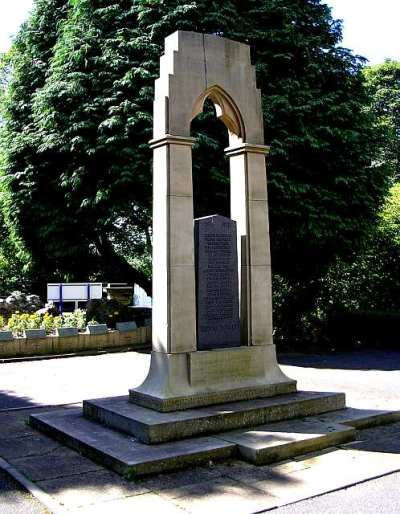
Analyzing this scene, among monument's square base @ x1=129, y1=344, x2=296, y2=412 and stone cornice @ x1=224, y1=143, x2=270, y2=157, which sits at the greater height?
stone cornice @ x1=224, y1=143, x2=270, y2=157

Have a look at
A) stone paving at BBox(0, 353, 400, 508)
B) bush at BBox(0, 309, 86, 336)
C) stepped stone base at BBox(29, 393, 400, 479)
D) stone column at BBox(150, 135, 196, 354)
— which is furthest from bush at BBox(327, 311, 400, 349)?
stone column at BBox(150, 135, 196, 354)

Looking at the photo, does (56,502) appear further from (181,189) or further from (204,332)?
(181,189)

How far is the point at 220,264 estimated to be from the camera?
808 cm

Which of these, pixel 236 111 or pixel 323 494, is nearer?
pixel 323 494

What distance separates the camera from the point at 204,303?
311 inches

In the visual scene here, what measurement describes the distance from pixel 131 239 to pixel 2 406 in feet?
61.5

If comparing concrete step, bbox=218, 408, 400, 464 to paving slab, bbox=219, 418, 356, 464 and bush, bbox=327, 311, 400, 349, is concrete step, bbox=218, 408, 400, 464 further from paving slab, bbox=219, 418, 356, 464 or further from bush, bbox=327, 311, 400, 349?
bush, bbox=327, 311, 400, 349

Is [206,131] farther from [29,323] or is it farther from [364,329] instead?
[364,329]

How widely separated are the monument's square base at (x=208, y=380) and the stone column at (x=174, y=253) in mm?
200

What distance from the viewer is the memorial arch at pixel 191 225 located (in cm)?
749

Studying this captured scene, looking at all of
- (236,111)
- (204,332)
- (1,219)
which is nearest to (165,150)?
(236,111)

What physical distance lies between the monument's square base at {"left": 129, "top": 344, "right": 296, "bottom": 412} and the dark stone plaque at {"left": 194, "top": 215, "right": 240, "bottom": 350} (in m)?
0.27

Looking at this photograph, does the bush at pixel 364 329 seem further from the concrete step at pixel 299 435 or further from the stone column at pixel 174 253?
the stone column at pixel 174 253

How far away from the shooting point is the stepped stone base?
232 inches
